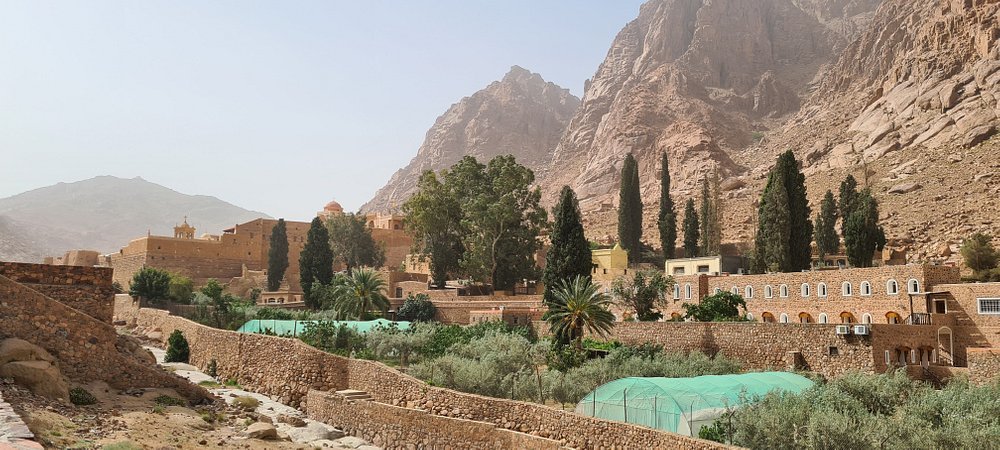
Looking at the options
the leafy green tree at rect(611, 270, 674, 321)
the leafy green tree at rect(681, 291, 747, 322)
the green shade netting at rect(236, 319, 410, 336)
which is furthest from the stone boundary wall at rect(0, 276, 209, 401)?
the leafy green tree at rect(611, 270, 674, 321)

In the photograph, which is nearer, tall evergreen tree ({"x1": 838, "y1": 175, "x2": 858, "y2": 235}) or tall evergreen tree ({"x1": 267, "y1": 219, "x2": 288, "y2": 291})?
tall evergreen tree ({"x1": 838, "y1": 175, "x2": 858, "y2": 235})

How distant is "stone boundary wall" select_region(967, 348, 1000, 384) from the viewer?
23203mm

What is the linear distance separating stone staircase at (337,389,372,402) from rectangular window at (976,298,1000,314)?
2099 centimetres

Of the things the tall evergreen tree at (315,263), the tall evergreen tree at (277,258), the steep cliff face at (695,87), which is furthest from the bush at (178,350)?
the steep cliff face at (695,87)

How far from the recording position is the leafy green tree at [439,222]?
50031mm

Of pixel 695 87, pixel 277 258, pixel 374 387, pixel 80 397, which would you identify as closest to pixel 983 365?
pixel 374 387

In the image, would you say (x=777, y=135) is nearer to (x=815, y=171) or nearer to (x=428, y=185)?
(x=815, y=171)

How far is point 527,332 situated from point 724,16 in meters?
117

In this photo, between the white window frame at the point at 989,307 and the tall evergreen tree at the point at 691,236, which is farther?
the tall evergreen tree at the point at 691,236

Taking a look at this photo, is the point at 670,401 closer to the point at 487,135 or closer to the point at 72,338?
the point at 72,338

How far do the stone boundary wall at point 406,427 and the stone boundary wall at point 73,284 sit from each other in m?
6.36

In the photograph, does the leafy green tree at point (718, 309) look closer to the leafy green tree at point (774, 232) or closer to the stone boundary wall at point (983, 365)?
the leafy green tree at point (774, 232)

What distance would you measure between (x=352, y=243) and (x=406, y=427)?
147 feet

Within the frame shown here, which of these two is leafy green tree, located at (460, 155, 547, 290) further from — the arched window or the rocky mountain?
the rocky mountain
